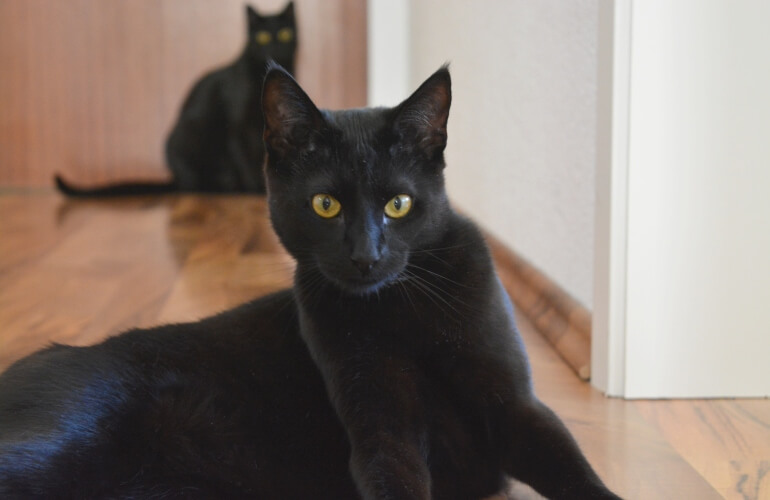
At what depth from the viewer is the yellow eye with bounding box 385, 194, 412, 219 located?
0.92 m

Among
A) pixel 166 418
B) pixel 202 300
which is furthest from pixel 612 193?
pixel 202 300

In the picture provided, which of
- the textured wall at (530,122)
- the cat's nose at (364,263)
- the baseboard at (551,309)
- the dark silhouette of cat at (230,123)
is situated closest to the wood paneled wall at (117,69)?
the dark silhouette of cat at (230,123)

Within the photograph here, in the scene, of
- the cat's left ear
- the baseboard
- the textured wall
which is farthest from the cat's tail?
the baseboard

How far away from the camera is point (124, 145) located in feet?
12.0

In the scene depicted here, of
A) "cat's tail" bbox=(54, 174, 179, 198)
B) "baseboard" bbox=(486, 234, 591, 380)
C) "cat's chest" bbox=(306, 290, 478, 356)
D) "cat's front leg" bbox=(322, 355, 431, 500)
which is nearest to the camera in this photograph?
"cat's front leg" bbox=(322, 355, 431, 500)

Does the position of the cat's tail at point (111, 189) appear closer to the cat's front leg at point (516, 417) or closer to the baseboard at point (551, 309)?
the baseboard at point (551, 309)

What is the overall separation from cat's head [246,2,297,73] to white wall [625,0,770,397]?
249 cm

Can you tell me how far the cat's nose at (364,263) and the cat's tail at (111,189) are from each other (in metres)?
2.70

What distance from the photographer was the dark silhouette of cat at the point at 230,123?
3.44 meters

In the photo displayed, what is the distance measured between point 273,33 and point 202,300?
1.93 m

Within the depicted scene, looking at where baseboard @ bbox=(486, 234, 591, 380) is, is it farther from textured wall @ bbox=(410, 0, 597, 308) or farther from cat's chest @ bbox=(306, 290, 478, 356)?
cat's chest @ bbox=(306, 290, 478, 356)

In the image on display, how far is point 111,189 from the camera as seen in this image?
11.1 feet

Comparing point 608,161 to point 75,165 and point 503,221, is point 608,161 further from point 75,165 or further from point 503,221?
point 75,165

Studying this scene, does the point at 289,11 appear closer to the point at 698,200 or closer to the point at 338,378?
the point at 698,200
